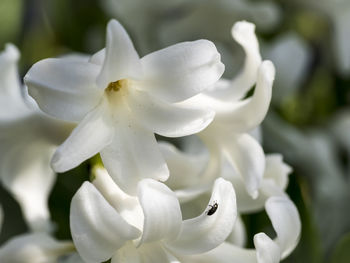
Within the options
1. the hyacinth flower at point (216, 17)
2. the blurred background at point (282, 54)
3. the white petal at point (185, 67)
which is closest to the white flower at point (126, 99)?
the white petal at point (185, 67)

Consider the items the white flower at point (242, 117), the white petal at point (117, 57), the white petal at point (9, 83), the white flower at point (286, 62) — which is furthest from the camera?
the white flower at point (286, 62)

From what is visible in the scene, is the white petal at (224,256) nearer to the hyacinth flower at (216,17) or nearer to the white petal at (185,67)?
the white petal at (185,67)

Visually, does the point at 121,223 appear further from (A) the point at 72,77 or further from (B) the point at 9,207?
(B) the point at 9,207

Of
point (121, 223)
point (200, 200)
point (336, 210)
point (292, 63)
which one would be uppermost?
→ point (121, 223)

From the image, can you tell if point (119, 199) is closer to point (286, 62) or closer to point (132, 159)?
point (132, 159)

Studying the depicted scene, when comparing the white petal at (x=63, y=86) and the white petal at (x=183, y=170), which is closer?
the white petal at (x=63, y=86)

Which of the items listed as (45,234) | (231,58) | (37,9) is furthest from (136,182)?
(37,9)

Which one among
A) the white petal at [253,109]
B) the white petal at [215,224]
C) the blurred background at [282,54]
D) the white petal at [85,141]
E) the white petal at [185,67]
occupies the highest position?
the white petal at [185,67]
